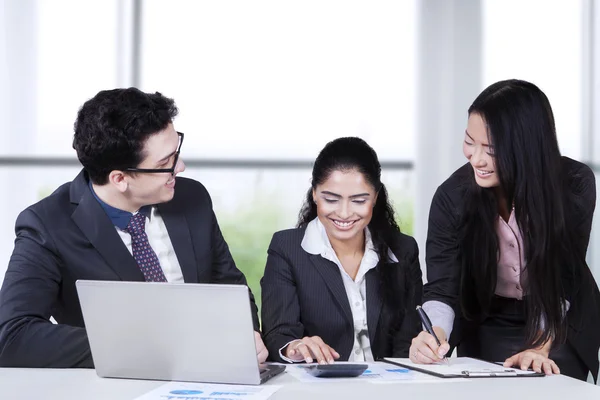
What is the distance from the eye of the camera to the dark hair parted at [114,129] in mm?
2135

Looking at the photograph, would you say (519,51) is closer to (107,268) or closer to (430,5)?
(430,5)

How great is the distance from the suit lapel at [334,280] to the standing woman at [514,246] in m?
0.25

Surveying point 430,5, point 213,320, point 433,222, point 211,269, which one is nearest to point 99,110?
point 211,269

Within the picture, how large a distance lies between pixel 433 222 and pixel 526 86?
51 centimetres

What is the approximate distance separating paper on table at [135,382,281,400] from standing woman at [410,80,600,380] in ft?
1.99

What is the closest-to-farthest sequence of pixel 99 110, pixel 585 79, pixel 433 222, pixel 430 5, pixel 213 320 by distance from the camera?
1. pixel 213 320
2. pixel 99 110
3. pixel 433 222
4. pixel 585 79
5. pixel 430 5

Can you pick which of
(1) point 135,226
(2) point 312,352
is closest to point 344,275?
(2) point 312,352

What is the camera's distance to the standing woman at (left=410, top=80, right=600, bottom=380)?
7.24 ft

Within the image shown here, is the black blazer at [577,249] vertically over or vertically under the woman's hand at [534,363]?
over

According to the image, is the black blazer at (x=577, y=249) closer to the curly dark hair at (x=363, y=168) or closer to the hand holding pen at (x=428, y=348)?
the curly dark hair at (x=363, y=168)

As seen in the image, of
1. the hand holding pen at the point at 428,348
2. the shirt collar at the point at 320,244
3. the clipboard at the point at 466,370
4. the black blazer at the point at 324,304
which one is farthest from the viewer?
the shirt collar at the point at 320,244

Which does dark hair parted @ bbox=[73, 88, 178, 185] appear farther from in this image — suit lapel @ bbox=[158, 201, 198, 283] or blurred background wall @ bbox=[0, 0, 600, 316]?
blurred background wall @ bbox=[0, 0, 600, 316]

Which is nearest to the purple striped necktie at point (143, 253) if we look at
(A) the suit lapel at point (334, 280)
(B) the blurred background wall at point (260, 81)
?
(A) the suit lapel at point (334, 280)

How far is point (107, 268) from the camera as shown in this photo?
2.16 m
